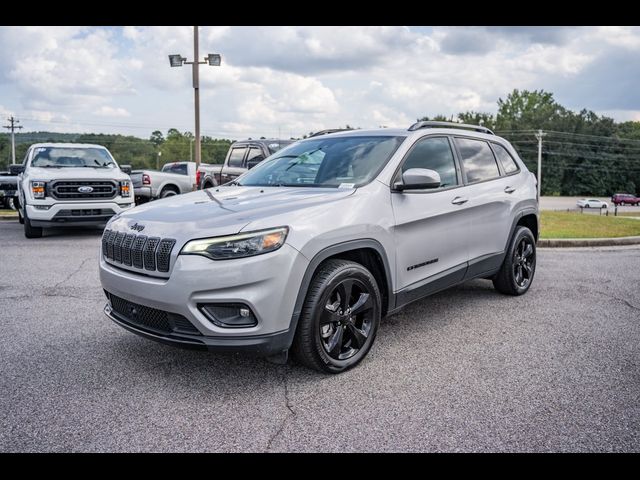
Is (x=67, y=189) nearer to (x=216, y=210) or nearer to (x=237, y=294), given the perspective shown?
(x=216, y=210)

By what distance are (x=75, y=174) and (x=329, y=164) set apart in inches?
321

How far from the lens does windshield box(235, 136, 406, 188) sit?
4383 mm

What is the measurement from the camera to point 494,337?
4.64 m

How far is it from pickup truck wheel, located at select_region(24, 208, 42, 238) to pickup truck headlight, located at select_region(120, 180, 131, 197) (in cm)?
178

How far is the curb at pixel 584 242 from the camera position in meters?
10.2

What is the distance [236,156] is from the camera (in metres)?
14.2

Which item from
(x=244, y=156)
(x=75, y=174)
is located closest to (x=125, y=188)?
(x=75, y=174)

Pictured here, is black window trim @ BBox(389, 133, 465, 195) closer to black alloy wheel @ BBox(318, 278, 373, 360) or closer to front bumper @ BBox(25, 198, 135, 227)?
black alloy wheel @ BBox(318, 278, 373, 360)

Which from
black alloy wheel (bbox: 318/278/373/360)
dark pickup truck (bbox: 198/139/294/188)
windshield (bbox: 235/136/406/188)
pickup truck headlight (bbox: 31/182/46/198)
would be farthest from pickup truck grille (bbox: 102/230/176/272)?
dark pickup truck (bbox: 198/139/294/188)

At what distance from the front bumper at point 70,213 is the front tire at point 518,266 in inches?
320

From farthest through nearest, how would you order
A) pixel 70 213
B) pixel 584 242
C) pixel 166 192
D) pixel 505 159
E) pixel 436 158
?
pixel 166 192
pixel 70 213
pixel 584 242
pixel 505 159
pixel 436 158

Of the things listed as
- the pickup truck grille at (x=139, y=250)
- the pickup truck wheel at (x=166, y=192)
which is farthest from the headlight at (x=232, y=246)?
the pickup truck wheel at (x=166, y=192)

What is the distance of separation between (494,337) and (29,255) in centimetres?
757
